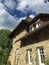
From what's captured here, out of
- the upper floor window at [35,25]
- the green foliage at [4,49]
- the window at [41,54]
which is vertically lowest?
the window at [41,54]

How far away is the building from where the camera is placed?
16312 mm

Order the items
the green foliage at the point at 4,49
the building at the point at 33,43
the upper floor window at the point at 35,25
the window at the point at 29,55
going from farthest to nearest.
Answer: the green foliage at the point at 4,49, the upper floor window at the point at 35,25, the window at the point at 29,55, the building at the point at 33,43

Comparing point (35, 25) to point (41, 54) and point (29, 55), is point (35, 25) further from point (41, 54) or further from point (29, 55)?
point (41, 54)

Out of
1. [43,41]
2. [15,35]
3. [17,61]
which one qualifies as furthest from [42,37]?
[15,35]

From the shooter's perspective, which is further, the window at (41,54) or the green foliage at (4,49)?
the green foliage at (4,49)

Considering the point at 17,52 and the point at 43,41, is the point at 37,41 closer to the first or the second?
the point at 43,41

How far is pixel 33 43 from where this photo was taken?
18828 millimetres

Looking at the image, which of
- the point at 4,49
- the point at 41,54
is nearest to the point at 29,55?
the point at 41,54

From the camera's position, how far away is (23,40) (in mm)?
22172

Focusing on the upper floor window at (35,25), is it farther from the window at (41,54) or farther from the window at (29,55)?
the window at (41,54)

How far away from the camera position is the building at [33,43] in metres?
16.3

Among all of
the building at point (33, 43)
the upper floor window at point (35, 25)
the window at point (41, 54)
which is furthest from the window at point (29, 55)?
the upper floor window at point (35, 25)

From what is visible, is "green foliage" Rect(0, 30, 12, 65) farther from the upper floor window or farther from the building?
the upper floor window

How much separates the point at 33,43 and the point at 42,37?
2.26m
